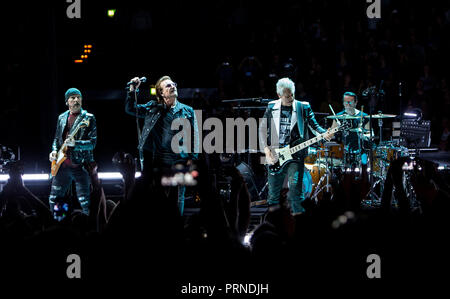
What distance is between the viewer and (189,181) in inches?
83.7

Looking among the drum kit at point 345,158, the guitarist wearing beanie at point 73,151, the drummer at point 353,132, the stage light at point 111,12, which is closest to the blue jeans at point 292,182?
the drum kit at point 345,158

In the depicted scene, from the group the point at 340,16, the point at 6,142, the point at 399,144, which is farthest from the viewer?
the point at 340,16

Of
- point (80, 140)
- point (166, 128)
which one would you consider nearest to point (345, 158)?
point (166, 128)

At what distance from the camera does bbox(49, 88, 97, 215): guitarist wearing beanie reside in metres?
6.34

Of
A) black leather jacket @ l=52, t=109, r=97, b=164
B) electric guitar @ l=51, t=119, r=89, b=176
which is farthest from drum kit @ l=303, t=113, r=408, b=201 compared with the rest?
electric guitar @ l=51, t=119, r=89, b=176

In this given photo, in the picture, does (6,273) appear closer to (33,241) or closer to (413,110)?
(33,241)

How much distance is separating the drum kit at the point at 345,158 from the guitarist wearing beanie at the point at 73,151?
3700 millimetres

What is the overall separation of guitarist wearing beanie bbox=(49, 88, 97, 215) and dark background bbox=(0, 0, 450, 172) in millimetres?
2886

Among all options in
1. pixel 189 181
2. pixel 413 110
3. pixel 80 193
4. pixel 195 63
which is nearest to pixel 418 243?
pixel 189 181

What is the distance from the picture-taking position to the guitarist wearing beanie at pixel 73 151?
6344mm

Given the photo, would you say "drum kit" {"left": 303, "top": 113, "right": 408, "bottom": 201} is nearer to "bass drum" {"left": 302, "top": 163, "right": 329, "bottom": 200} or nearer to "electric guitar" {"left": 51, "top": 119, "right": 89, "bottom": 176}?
"bass drum" {"left": 302, "top": 163, "right": 329, "bottom": 200}

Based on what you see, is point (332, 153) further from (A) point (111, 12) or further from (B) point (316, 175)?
(A) point (111, 12)

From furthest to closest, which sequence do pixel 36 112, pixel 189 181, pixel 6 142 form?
1. pixel 6 142
2. pixel 36 112
3. pixel 189 181
